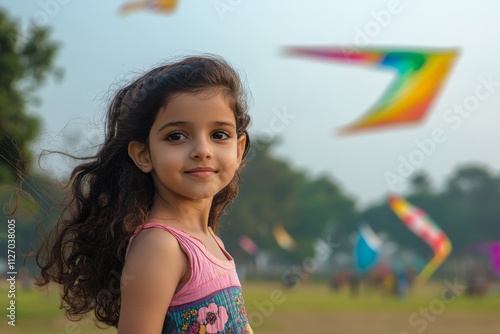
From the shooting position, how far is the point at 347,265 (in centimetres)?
3559

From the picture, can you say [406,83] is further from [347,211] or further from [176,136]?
[347,211]

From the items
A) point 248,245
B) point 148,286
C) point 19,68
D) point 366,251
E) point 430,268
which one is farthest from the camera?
point 430,268

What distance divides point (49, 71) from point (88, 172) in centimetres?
1061

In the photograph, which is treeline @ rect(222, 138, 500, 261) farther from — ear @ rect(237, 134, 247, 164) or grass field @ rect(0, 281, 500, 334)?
ear @ rect(237, 134, 247, 164)

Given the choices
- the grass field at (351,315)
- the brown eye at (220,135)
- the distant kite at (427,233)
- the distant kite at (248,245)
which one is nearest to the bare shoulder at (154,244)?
the brown eye at (220,135)

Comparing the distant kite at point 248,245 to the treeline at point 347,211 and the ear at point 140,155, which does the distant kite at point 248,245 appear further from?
the ear at point 140,155

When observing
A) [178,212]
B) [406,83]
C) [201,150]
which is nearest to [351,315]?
[406,83]

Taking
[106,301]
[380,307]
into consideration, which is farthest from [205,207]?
[380,307]

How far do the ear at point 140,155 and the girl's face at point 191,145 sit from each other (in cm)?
3

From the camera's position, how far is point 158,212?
2141 mm

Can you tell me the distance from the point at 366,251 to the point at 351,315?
425 inches

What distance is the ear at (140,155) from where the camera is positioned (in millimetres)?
2170

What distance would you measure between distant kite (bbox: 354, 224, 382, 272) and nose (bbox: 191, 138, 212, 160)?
97.4ft

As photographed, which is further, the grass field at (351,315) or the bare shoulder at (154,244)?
the grass field at (351,315)
